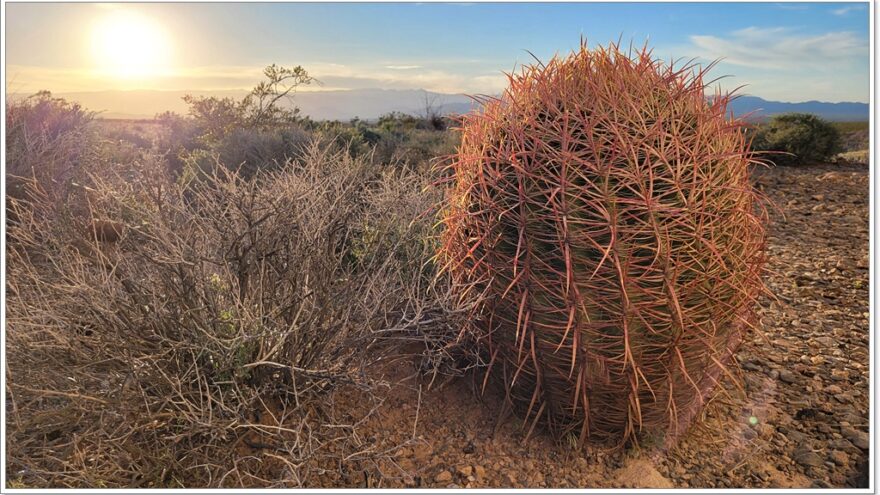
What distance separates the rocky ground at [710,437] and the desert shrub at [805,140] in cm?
804

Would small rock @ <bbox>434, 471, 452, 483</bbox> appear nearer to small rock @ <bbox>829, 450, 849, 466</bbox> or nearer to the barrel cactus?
the barrel cactus

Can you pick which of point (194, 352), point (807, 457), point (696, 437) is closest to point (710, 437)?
point (696, 437)

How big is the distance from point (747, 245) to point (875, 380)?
1.22 m

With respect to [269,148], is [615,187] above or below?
above

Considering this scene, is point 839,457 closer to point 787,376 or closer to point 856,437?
point 856,437

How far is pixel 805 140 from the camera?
11.7 meters

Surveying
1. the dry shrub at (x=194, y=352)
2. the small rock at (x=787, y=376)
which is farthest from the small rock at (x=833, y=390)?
the dry shrub at (x=194, y=352)

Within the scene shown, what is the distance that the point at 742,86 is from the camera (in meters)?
2.89

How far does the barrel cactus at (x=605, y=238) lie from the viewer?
247cm

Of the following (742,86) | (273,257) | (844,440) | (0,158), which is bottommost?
(844,440)

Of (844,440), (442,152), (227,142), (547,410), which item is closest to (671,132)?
(547,410)

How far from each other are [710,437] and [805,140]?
10111 mm

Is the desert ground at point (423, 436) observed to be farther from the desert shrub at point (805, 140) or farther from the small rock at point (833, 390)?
the desert shrub at point (805, 140)

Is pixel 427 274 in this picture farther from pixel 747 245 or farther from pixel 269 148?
pixel 269 148
